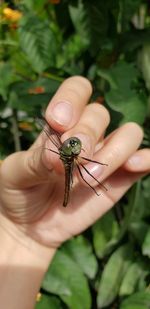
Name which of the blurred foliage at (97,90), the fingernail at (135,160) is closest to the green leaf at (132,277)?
the blurred foliage at (97,90)

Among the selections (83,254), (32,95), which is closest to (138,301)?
(83,254)

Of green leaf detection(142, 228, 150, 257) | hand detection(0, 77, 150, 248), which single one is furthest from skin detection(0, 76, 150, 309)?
green leaf detection(142, 228, 150, 257)

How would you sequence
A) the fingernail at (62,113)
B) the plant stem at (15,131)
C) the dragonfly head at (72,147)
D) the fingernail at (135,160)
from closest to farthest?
the dragonfly head at (72,147), the fingernail at (62,113), the fingernail at (135,160), the plant stem at (15,131)

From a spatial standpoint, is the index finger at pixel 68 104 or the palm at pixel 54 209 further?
the palm at pixel 54 209

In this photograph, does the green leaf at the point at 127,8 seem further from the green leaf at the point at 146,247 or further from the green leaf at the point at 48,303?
the green leaf at the point at 48,303

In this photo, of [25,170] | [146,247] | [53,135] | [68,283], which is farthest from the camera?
[68,283]

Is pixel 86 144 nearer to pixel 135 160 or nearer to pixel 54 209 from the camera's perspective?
pixel 135 160

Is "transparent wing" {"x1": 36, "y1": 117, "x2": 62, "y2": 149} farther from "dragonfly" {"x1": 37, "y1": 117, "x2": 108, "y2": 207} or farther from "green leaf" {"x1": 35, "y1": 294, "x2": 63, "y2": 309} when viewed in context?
"green leaf" {"x1": 35, "y1": 294, "x2": 63, "y2": 309}

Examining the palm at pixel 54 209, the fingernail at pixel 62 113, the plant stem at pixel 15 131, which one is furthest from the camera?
the plant stem at pixel 15 131
